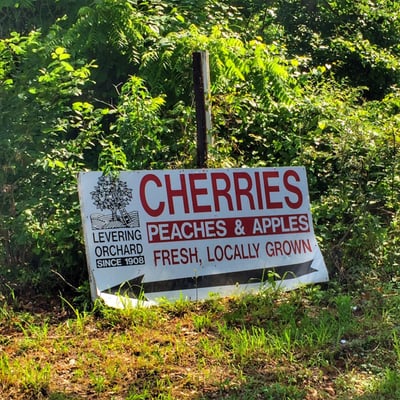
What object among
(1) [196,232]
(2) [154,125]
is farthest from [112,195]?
(2) [154,125]

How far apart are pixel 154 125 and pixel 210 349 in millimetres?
2259

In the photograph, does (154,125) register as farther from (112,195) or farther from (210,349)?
(210,349)

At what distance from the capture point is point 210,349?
3859 mm

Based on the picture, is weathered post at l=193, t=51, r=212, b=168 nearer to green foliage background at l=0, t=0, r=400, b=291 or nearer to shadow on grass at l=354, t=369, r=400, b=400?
green foliage background at l=0, t=0, r=400, b=291

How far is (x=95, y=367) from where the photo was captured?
11.9 ft

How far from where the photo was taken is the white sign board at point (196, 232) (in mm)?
4477

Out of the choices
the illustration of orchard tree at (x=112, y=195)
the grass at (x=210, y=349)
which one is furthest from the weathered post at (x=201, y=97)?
the grass at (x=210, y=349)

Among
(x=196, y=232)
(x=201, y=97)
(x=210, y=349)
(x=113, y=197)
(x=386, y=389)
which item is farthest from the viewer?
(x=201, y=97)

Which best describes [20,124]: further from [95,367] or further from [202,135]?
[95,367]

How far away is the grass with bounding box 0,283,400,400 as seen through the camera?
11.2ft

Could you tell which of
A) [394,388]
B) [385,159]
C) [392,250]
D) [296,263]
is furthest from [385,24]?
[394,388]

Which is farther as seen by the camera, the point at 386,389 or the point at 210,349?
the point at 210,349

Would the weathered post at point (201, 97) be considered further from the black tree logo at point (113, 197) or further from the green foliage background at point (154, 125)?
the black tree logo at point (113, 197)

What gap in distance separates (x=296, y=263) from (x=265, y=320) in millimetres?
859
